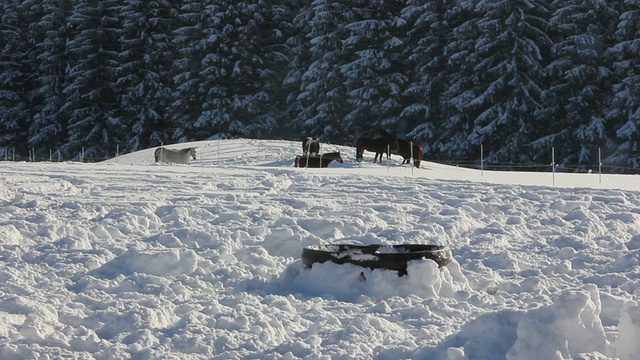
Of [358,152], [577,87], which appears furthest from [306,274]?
[577,87]

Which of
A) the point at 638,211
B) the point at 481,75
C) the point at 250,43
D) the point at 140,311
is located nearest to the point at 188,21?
the point at 250,43

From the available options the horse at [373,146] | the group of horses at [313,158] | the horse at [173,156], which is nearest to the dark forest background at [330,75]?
the horse at [373,146]

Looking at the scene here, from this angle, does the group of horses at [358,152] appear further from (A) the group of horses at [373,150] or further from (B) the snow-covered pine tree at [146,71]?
(B) the snow-covered pine tree at [146,71]

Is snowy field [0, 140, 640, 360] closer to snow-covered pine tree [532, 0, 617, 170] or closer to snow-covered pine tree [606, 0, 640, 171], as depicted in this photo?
snow-covered pine tree [606, 0, 640, 171]

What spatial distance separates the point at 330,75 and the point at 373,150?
56.4ft

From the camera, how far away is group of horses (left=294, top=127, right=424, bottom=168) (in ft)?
93.0

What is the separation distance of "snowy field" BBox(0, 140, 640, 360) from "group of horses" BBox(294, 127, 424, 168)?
36.7 feet

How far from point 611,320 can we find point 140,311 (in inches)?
164

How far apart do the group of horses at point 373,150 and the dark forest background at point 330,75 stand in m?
9.14

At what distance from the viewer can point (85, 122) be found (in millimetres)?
53469

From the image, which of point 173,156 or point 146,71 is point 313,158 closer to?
point 173,156

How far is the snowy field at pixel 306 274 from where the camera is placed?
6.66m

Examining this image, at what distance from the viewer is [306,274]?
9352 millimetres

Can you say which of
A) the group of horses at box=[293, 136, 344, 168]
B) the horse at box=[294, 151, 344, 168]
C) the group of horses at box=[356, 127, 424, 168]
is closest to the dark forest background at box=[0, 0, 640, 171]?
the group of horses at box=[356, 127, 424, 168]
